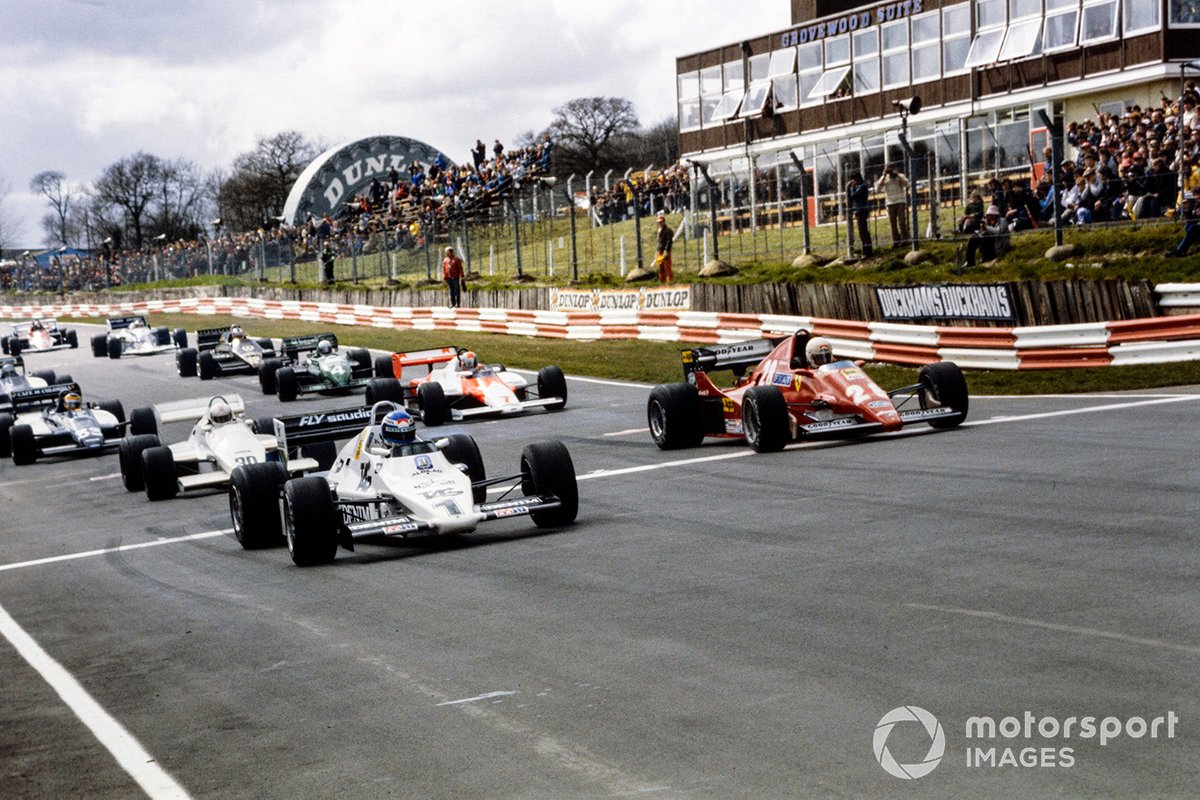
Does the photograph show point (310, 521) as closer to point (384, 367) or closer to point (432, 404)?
point (432, 404)

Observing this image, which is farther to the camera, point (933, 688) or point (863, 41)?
point (863, 41)

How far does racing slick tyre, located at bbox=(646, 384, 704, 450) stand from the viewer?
17.3 metres

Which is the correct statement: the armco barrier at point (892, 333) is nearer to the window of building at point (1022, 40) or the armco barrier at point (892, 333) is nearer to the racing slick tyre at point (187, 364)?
the racing slick tyre at point (187, 364)

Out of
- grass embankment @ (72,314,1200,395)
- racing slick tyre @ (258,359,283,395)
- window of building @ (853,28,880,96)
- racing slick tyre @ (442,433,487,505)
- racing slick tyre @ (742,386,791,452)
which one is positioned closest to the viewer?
racing slick tyre @ (442,433,487,505)

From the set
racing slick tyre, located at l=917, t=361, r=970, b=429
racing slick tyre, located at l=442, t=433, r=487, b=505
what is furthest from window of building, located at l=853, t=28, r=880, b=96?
racing slick tyre, located at l=442, t=433, r=487, b=505

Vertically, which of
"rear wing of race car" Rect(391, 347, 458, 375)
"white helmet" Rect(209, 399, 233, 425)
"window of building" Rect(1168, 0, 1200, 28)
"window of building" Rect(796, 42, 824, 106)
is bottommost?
"white helmet" Rect(209, 399, 233, 425)

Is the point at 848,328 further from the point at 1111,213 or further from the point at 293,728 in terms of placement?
the point at 293,728

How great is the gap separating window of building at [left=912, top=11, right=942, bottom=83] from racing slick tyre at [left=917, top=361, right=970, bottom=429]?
28.5 m

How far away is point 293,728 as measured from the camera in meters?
6.96

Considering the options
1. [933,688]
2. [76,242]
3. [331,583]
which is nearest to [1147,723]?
[933,688]

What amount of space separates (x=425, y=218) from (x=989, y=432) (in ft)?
129

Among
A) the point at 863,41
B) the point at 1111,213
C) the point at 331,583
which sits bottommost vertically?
the point at 331,583

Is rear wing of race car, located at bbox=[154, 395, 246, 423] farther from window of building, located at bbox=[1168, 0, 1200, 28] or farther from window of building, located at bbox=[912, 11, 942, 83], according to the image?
window of building, located at bbox=[912, 11, 942, 83]

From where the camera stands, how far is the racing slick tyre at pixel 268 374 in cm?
2961
